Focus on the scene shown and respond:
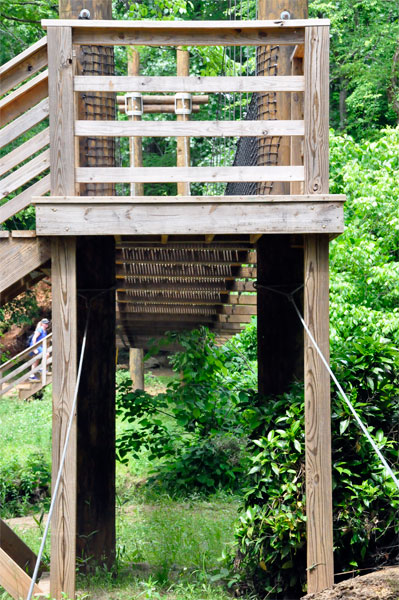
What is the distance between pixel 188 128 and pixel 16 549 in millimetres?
3413

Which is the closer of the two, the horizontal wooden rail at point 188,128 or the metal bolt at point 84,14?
the horizontal wooden rail at point 188,128

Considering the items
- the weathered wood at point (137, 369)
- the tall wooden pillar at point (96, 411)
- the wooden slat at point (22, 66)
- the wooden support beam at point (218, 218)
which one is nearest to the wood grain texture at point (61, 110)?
the wooden slat at point (22, 66)

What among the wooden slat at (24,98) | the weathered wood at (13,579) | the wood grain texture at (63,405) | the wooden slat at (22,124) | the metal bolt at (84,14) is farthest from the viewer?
the metal bolt at (84,14)

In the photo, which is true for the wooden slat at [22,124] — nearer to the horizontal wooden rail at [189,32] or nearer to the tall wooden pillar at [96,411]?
the horizontal wooden rail at [189,32]

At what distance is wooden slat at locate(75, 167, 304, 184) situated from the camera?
4.73 metres

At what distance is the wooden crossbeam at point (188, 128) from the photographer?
4723mm

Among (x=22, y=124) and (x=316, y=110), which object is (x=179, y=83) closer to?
(x=316, y=110)

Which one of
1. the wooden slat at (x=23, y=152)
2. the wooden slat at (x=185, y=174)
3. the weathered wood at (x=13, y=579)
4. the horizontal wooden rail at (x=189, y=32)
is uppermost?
the horizontal wooden rail at (x=189, y=32)

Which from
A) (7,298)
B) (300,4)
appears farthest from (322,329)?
(300,4)

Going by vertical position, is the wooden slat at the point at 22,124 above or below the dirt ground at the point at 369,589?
above

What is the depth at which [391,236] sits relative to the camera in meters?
10.9

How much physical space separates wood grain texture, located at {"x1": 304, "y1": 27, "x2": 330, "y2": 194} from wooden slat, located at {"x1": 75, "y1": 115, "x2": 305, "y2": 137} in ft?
0.27

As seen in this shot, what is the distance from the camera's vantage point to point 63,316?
15.8 feet

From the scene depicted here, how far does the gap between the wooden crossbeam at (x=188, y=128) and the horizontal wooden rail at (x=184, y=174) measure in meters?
0.20
